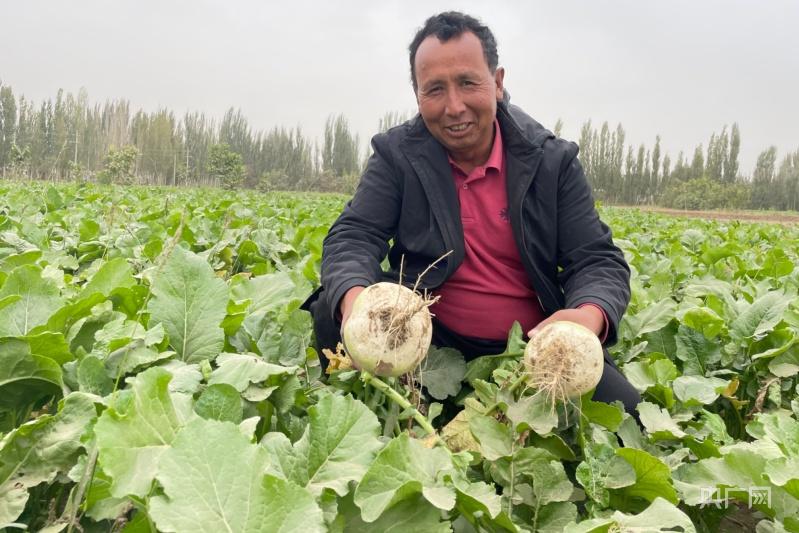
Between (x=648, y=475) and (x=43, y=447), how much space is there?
1140mm

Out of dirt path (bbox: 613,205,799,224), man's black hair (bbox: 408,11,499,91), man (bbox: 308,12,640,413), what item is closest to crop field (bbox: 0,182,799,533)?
man (bbox: 308,12,640,413)

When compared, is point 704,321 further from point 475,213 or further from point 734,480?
point 734,480

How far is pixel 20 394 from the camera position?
1.36 metres

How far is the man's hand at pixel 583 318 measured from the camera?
68.0 inches

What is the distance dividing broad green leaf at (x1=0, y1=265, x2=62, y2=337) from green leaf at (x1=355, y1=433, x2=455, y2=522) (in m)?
0.92

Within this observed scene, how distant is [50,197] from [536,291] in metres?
5.40

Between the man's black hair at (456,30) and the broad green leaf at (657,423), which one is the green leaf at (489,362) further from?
the man's black hair at (456,30)

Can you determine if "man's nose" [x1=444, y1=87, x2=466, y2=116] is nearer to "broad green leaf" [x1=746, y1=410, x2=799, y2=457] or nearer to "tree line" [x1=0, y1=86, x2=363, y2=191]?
"broad green leaf" [x1=746, y1=410, x2=799, y2=457]

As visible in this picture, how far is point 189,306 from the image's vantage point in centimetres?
160

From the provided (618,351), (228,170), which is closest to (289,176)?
(228,170)

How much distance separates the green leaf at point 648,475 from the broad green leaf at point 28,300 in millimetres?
1307

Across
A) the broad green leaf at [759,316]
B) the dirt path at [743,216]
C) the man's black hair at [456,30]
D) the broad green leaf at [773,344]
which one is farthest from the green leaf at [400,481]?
the dirt path at [743,216]

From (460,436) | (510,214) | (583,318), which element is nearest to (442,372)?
(460,436)

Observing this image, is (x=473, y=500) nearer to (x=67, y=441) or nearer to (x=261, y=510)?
(x=261, y=510)
